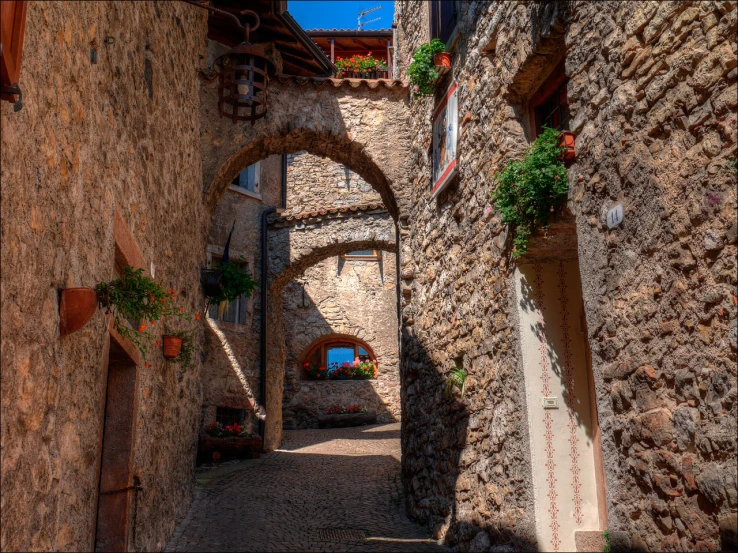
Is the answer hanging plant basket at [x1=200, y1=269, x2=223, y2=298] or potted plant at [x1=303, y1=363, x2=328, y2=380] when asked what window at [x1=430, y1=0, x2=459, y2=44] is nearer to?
hanging plant basket at [x1=200, y1=269, x2=223, y2=298]

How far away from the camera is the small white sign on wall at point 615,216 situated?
3651 mm

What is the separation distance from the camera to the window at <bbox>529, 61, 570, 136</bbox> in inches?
195

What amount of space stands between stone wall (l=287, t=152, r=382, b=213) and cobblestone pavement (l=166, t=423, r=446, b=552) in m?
5.74

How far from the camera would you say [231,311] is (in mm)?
12258

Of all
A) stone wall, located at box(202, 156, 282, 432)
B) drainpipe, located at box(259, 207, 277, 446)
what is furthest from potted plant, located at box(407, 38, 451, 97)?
drainpipe, located at box(259, 207, 277, 446)

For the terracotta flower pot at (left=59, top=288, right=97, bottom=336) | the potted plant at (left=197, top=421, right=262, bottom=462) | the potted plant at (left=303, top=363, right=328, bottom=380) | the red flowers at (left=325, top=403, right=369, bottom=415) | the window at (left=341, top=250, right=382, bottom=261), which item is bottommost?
the potted plant at (left=197, top=421, right=262, bottom=462)

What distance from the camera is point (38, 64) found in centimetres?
244

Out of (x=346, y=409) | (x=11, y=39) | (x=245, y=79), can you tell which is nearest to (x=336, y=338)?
(x=346, y=409)

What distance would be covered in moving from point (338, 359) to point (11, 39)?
1455 centimetres

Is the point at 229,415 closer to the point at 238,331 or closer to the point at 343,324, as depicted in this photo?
the point at 238,331

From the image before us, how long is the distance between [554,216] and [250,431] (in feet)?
26.9

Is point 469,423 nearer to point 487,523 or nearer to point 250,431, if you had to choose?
point 487,523

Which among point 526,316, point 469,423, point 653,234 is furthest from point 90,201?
point 469,423

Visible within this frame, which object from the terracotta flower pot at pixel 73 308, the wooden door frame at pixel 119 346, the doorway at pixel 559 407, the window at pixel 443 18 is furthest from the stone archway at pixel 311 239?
the terracotta flower pot at pixel 73 308
